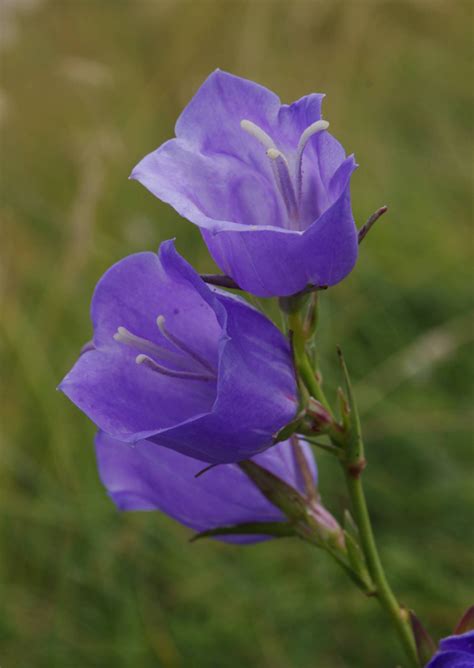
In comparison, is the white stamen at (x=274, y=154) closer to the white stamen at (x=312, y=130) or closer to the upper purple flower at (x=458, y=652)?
the white stamen at (x=312, y=130)

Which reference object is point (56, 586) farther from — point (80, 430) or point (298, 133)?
point (298, 133)

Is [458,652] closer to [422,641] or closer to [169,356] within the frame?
[422,641]

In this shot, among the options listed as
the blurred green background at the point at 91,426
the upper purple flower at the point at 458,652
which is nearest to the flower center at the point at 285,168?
the upper purple flower at the point at 458,652

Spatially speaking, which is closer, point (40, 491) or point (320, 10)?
point (40, 491)

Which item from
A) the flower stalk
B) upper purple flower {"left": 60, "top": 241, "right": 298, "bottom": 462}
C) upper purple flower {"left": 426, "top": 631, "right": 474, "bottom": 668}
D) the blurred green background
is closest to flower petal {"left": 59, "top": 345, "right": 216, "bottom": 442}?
upper purple flower {"left": 60, "top": 241, "right": 298, "bottom": 462}

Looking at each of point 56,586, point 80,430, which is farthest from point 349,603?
point 80,430

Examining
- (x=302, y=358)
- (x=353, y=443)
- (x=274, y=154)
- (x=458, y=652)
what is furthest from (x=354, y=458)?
(x=274, y=154)

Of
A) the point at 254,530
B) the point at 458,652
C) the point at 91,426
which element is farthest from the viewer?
the point at 91,426

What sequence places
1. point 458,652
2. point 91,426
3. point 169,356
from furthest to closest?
point 91,426 → point 169,356 → point 458,652
